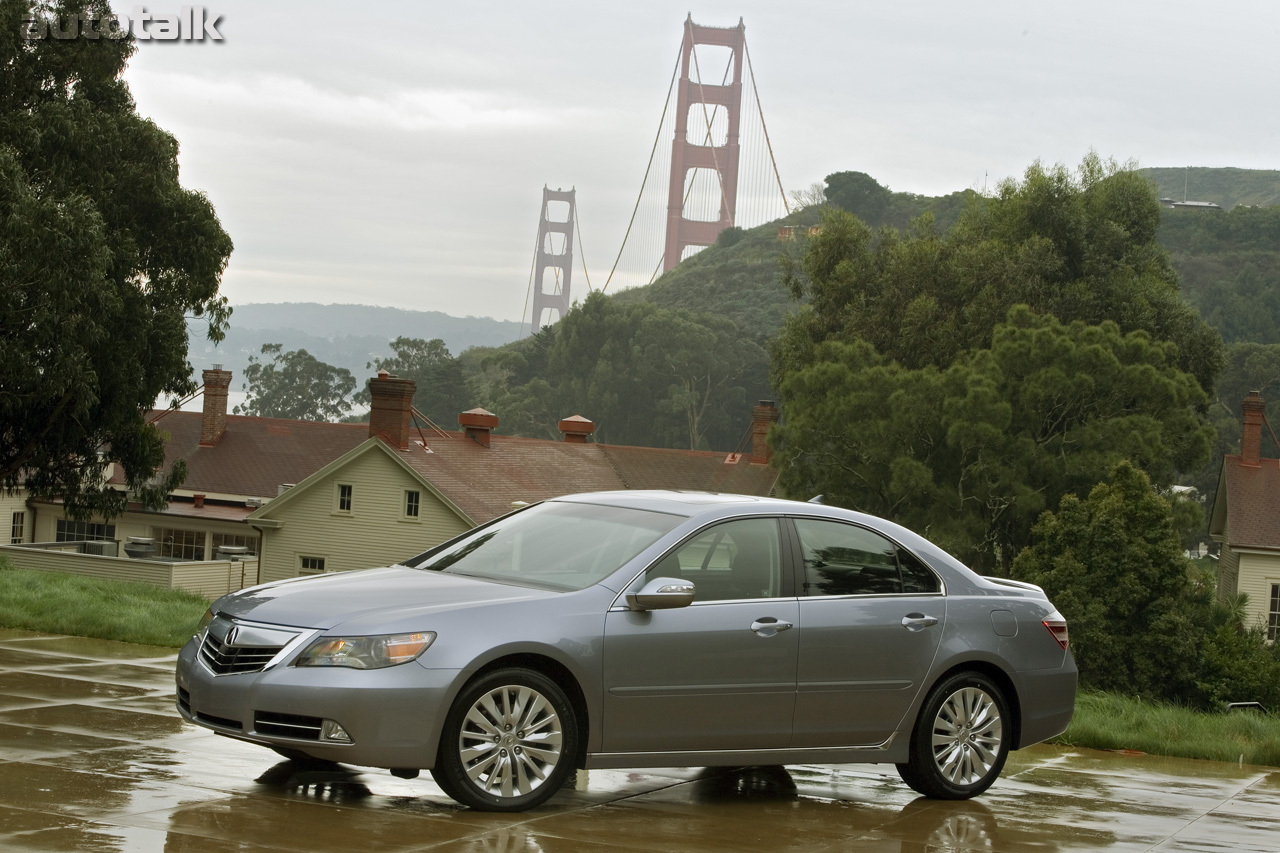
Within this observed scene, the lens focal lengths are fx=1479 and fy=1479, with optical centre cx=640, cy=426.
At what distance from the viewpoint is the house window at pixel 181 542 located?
4734 centimetres

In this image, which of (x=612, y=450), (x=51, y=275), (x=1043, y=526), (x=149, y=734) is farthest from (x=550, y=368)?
(x=149, y=734)

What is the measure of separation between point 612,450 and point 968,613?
44.3 m

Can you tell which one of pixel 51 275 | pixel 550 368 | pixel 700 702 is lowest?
pixel 700 702

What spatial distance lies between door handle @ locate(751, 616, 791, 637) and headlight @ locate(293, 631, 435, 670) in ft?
5.15

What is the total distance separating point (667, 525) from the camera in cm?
691

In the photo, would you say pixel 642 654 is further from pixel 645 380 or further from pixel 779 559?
pixel 645 380

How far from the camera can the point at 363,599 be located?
634 centimetres

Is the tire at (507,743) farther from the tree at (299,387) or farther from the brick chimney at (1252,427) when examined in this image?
the tree at (299,387)

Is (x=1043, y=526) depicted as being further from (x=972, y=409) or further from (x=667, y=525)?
Result: (x=667, y=525)

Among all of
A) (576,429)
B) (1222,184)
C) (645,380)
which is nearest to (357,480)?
(576,429)

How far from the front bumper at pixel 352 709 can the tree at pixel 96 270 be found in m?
15.8

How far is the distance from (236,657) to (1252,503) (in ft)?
124

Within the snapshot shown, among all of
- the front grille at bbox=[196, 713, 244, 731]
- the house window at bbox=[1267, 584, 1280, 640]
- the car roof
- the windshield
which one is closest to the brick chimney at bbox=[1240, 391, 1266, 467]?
the house window at bbox=[1267, 584, 1280, 640]

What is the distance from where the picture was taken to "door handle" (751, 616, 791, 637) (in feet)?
22.0
